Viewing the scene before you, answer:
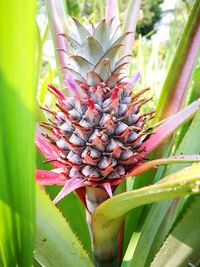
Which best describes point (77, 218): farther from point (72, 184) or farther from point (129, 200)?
point (129, 200)

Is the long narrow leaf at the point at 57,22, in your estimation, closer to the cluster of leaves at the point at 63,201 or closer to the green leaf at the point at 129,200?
the cluster of leaves at the point at 63,201

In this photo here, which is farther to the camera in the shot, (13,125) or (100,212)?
(100,212)

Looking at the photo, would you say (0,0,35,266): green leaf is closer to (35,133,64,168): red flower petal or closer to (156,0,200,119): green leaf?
(35,133,64,168): red flower petal

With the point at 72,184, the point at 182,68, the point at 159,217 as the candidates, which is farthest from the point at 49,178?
the point at 182,68

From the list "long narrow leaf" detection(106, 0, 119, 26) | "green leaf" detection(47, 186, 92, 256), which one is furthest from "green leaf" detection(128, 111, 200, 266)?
"long narrow leaf" detection(106, 0, 119, 26)

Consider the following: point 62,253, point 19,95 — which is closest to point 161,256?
point 62,253

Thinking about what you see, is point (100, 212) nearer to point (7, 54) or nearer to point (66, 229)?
point (66, 229)

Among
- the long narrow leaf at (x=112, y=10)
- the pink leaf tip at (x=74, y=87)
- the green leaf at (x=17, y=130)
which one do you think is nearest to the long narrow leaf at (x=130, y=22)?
the long narrow leaf at (x=112, y=10)
